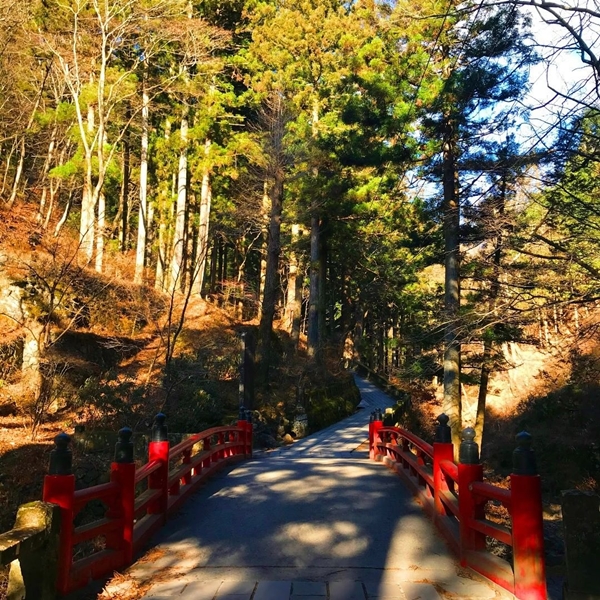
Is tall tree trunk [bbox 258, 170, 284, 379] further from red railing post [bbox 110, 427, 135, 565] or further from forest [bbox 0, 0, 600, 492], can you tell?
red railing post [bbox 110, 427, 135, 565]

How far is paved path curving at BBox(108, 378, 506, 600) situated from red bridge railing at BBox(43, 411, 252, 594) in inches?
8.9

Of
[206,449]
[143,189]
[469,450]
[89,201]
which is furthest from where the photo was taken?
[143,189]

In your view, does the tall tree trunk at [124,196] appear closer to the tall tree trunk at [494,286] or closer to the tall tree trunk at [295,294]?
the tall tree trunk at [295,294]

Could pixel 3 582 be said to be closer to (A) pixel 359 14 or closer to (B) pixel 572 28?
(B) pixel 572 28

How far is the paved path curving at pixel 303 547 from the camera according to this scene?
13.5ft

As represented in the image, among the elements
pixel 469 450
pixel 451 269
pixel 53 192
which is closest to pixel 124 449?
pixel 469 450

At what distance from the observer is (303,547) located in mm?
5051

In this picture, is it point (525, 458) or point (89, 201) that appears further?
point (89, 201)

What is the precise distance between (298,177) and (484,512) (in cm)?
1677

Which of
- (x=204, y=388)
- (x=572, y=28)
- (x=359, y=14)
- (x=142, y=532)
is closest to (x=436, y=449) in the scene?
(x=142, y=532)

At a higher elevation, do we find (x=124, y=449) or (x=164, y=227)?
(x=164, y=227)

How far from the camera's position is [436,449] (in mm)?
5781

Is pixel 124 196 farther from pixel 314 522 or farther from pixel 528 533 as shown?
pixel 528 533

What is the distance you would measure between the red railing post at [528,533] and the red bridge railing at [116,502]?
319cm
